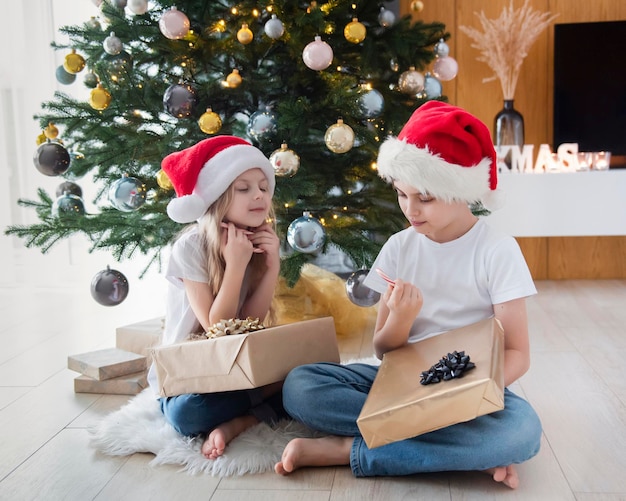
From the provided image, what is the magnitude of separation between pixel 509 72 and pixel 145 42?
1954 millimetres

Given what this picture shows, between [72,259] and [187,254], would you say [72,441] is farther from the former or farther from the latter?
[72,259]

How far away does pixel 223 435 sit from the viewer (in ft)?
5.24

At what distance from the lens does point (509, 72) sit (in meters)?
3.60

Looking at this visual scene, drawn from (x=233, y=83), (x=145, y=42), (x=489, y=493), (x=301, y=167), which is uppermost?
(x=145, y=42)

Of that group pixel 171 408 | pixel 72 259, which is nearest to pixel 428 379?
pixel 171 408

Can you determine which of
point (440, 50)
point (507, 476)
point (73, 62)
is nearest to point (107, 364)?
point (73, 62)

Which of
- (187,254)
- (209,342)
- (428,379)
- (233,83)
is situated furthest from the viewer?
(233,83)

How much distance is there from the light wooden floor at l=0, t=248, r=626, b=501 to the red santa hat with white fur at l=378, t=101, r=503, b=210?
1.85 feet

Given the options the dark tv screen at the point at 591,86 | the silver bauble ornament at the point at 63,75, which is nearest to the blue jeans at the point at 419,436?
the silver bauble ornament at the point at 63,75

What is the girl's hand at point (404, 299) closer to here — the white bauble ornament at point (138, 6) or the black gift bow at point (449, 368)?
the black gift bow at point (449, 368)

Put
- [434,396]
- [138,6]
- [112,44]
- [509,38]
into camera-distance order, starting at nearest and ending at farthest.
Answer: [434,396], [138,6], [112,44], [509,38]

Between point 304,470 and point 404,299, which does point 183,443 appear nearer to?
point 304,470

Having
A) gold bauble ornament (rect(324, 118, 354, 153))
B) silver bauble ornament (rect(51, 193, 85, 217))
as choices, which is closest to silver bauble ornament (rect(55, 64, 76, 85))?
silver bauble ornament (rect(51, 193, 85, 217))

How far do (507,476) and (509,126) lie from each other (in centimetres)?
244
